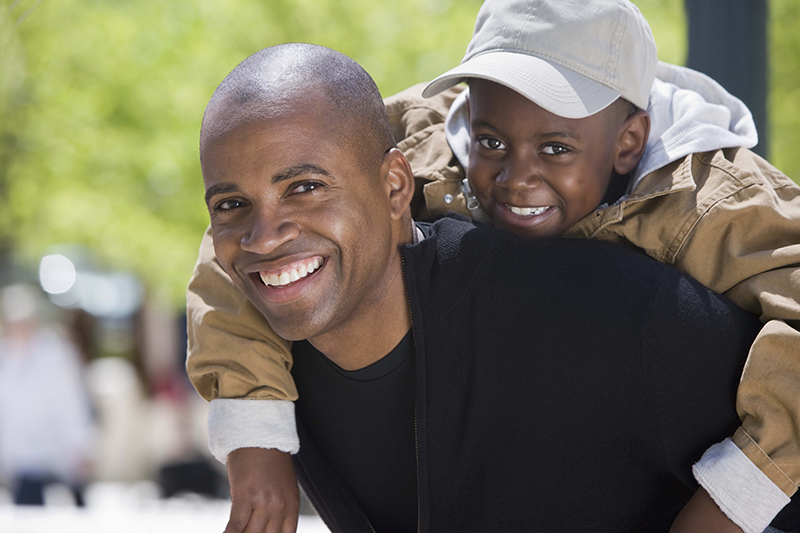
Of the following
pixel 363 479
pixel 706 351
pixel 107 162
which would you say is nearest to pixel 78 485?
pixel 107 162

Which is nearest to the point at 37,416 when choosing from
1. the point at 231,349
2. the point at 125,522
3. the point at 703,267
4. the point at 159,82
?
the point at 125,522

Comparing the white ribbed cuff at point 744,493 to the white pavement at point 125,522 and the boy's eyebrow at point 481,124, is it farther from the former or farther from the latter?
the white pavement at point 125,522

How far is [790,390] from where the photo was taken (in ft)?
6.48

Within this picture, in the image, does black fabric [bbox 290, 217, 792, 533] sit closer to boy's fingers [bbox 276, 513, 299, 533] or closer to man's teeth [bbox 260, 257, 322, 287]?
man's teeth [bbox 260, 257, 322, 287]

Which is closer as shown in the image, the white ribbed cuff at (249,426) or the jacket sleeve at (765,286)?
the jacket sleeve at (765,286)

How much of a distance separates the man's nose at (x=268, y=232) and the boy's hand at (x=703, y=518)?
3.87 ft

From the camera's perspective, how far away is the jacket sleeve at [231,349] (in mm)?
2457

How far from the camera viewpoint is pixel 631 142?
8.72 ft

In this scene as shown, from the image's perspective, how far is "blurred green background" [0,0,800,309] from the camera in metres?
7.77

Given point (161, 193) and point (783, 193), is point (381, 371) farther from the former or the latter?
point (161, 193)

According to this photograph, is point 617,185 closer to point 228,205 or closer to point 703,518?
point 703,518

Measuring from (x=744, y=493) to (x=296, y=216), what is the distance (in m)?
1.26

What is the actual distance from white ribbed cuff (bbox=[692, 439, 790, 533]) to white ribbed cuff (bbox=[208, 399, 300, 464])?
1.15m

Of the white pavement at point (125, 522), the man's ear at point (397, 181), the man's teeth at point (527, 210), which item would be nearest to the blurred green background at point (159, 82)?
the white pavement at point (125, 522)
